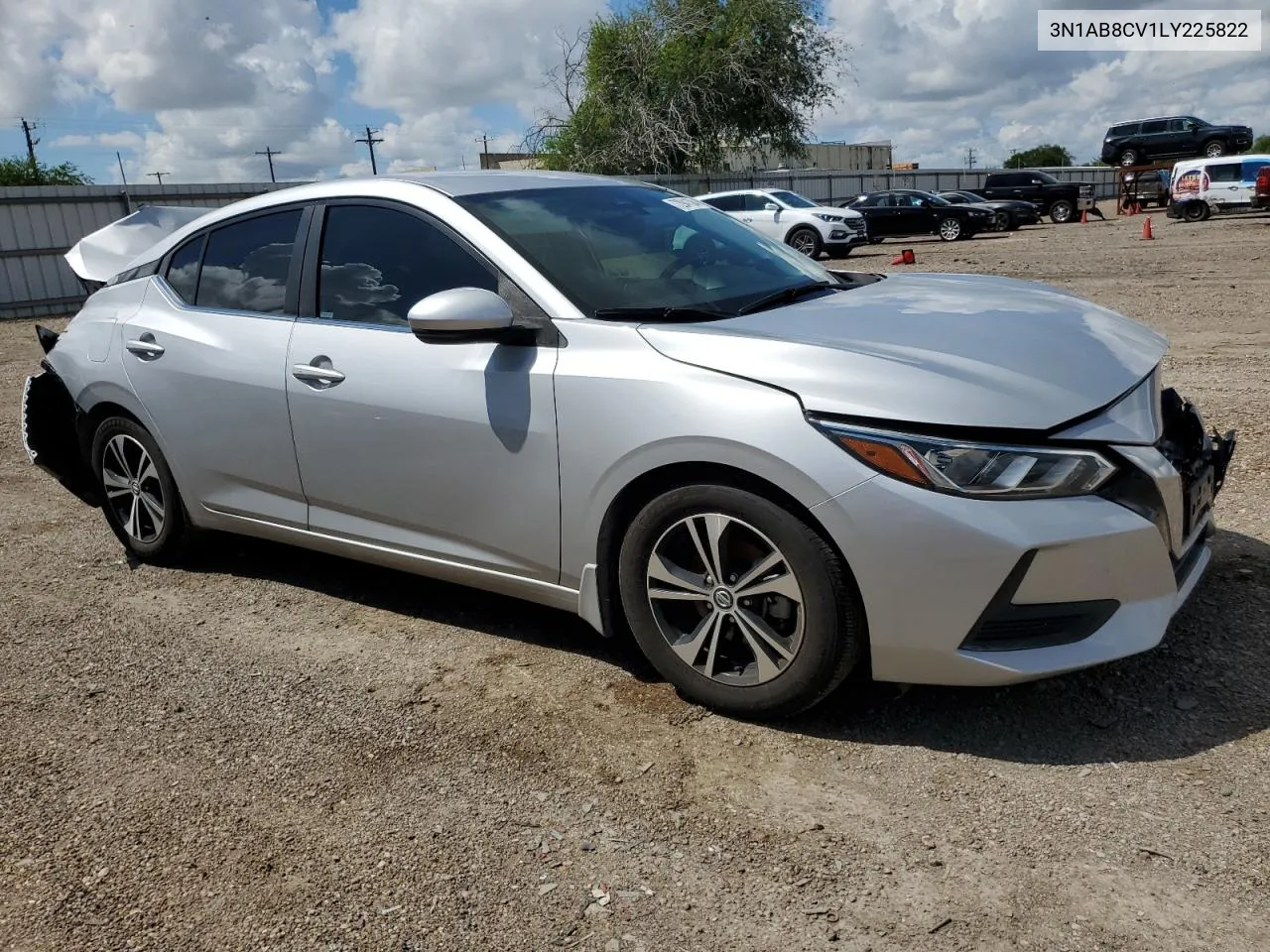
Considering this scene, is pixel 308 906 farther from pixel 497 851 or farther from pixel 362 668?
pixel 362 668

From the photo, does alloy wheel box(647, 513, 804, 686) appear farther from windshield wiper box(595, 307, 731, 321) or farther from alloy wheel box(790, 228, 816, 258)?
alloy wheel box(790, 228, 816, 258)

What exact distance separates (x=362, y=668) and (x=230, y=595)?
1144 millimetres

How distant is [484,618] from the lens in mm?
4195

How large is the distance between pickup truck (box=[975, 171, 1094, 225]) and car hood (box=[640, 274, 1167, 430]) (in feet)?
113

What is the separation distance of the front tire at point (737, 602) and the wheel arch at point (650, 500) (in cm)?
2

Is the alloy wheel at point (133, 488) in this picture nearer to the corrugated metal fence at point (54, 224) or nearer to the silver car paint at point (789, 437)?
the silver car paint at point (789, 437)

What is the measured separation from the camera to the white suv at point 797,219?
77.0 feet

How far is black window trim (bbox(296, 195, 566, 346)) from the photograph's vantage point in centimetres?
339

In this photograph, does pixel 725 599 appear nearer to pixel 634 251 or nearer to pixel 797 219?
pixel 634 251

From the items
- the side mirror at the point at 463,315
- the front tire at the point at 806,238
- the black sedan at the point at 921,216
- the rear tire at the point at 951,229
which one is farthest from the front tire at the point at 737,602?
the rear tire at the point at 951,229

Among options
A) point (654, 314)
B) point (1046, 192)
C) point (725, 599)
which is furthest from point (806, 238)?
point (725, 599)

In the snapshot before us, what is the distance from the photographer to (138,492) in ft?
16.0

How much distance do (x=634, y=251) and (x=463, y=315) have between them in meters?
0.77

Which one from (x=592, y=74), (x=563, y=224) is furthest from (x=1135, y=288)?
(x=592, y=74)
